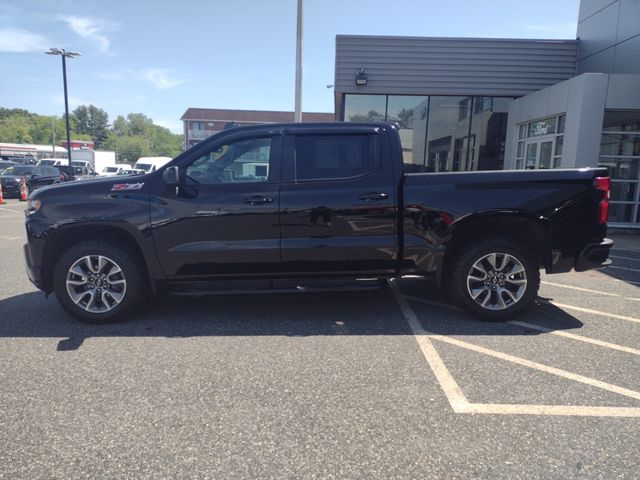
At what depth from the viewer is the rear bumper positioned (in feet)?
15.9

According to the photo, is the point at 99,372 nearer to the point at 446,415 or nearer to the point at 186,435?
the point at 186,435

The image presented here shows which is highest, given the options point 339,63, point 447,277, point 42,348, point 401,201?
point 339,63

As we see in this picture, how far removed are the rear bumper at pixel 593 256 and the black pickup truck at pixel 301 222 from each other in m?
0.01

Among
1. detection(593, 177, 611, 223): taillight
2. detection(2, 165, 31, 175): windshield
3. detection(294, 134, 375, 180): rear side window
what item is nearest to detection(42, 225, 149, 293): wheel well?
detection(294, 134, 375, 180): rear side window

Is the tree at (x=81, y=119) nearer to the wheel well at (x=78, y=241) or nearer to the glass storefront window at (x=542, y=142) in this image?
the glass storefront window at (x=542, y=142)

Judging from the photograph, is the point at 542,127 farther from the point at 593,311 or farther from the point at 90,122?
the point at 90,122

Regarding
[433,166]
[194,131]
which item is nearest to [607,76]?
[433,166]

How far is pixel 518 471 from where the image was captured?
252 cm

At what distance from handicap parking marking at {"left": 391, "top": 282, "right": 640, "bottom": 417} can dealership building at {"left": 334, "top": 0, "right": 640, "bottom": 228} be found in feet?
31.9

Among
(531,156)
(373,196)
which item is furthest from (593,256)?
(531,156)

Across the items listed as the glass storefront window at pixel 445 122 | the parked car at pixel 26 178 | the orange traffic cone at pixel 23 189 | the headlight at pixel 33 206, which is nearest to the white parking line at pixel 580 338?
the headlight at pixel 33 206

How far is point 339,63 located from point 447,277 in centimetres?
1105

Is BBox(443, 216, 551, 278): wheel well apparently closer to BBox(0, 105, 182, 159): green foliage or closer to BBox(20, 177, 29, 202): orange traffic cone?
BBox(20, 177, 29, 202): orange traffic cone

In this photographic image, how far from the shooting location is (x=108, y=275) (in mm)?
4758
